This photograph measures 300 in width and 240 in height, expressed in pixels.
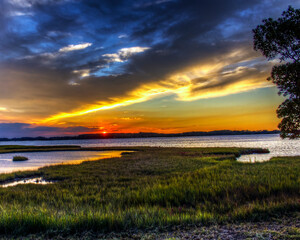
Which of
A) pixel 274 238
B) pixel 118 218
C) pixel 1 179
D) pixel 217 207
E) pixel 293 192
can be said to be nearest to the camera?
pixel 274 238

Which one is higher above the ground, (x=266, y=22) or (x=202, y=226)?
(x=266, y=22)

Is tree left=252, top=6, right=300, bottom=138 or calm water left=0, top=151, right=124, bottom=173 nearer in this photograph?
tree left=252, top=6, right=300, bottom=138

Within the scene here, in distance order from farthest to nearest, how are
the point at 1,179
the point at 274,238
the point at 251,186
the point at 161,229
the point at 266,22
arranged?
the point at 1,179, the point at 266,22, the point at 251,186, the point at 161,229, the point at 274,238

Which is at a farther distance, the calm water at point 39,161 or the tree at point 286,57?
the calm water at point 39,161

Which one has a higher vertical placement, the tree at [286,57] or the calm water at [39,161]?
the tree at [286,57]

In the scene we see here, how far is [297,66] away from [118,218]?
1382 centimetres

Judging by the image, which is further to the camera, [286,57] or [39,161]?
[39,161]

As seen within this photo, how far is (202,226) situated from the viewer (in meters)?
6.96

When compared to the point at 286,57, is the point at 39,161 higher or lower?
lower

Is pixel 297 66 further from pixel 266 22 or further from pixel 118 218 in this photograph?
pixel 118 218

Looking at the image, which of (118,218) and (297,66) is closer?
(118,218)

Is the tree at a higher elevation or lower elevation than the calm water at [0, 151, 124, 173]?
higher

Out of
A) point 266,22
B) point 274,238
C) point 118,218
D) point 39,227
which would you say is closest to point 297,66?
point 266,22

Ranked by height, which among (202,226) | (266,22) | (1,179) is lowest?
(1,179)
